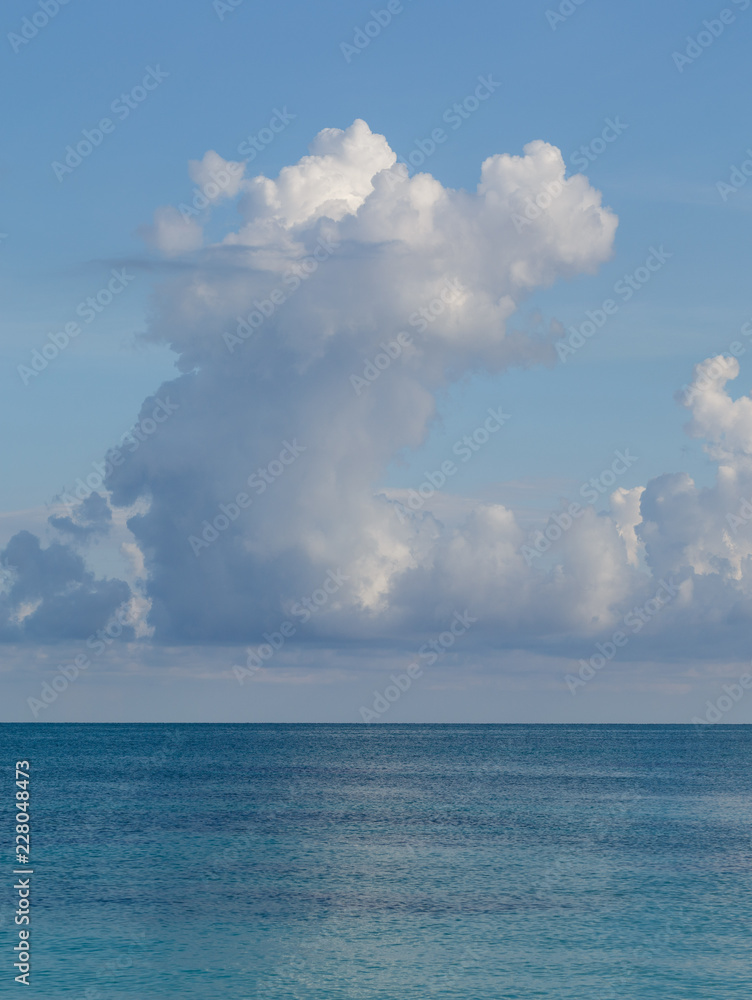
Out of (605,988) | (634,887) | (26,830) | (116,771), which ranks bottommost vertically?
(605,988)

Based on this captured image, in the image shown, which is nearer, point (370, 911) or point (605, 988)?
point (605, 988)

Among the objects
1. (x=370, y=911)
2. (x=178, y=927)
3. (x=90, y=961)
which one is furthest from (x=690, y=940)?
(x=90, y=961)

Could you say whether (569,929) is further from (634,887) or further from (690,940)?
(634,887)

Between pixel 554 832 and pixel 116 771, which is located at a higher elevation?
pixel 116 771

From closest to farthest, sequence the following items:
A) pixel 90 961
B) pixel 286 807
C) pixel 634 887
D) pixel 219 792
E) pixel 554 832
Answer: pixel 90 961, pixel 634 887, pixel 554 832, pixel 286 807, pixel 219 792

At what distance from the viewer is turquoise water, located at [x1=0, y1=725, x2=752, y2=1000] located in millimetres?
41656

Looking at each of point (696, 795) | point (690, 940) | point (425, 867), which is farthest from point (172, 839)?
point (696, 795)

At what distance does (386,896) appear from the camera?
5375 cm

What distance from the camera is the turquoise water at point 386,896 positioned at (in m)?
41.7

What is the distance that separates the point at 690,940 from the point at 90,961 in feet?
87.9

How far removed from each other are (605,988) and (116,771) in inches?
4414

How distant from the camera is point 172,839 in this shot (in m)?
71.8

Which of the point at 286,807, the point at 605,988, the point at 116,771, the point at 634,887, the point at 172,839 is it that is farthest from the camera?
the point at 116,771

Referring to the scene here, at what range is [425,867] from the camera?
201ft
